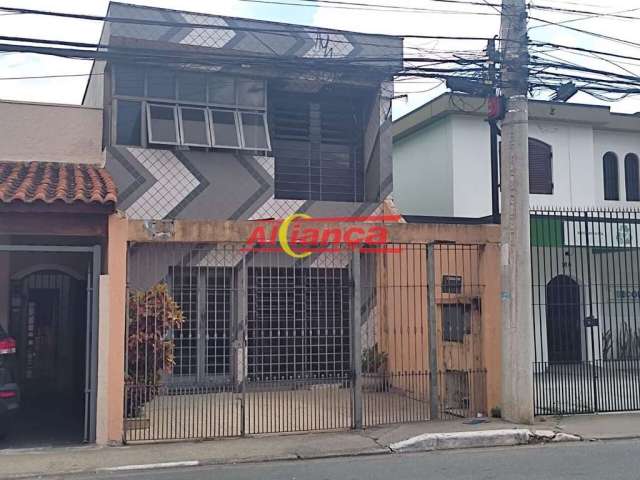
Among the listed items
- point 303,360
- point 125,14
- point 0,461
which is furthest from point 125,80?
point 0,461

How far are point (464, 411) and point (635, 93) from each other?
572cm

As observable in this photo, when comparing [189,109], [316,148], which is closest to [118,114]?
[189,109]

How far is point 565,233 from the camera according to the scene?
1222 centimetres

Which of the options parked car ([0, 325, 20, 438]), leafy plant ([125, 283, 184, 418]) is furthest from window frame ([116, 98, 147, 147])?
parked car ([0, 325, 20, 438])

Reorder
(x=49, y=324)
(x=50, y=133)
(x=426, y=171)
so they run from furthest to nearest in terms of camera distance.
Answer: (x=426, y=171) → (x=49, y=324) → (x=50, y=133)

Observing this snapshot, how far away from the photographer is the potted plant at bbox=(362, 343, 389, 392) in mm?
10750

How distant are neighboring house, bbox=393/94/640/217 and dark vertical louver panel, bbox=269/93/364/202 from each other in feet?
9.38

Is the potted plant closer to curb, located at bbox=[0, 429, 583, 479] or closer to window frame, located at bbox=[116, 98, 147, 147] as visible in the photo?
curb, located at bbox=[0, 429, 583, 479]

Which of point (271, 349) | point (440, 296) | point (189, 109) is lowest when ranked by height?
point (271, 349)

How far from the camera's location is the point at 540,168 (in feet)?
56.0

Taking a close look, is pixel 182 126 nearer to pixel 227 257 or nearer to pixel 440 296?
pixel 227 257

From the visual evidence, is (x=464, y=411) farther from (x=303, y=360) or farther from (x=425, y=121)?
(x=425, y=121)

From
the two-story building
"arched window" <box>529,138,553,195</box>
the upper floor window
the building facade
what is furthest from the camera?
"arched window" <box>529,138,553,195</box>

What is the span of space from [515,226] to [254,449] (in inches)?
191
